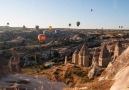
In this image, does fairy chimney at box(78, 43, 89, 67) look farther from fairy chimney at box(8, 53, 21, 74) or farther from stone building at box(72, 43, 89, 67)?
fairy chimney at box(8, 53, 21, 74)

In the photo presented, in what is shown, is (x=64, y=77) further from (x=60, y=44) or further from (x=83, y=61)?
(x=60, y=44)

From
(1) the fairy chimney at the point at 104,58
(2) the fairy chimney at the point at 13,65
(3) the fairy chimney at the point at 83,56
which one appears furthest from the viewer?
(3) the fairy chimney at the point at 83,56

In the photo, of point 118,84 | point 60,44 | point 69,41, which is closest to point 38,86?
point 118,84

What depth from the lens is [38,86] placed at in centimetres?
3725

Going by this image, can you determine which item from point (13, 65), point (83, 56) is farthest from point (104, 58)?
point (13, 65)

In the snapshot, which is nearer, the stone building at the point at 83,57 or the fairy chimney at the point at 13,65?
the fairy chimney at the point at 13,65

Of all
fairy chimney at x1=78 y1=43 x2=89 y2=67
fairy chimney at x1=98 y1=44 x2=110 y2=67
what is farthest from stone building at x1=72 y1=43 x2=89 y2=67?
fairy chimney at x1=98 y1=44 x2=110 y2=67

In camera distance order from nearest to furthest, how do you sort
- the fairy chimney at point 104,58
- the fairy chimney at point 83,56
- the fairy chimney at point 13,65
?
the fairy chimney at point 104,58
the fairy chimney at point 13,65
the fairy chimney at point 83,56

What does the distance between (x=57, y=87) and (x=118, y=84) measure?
73.7 feet

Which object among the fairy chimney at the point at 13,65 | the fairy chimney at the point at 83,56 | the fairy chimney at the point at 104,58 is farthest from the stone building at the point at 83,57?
the fairy chimney at the point at 13,65

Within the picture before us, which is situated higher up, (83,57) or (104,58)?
(104,58)

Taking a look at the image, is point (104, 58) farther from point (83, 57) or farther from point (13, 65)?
point (13, 65)

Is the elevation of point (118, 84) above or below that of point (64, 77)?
above

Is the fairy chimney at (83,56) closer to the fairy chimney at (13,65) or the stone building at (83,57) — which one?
the stone building at (83,57)
